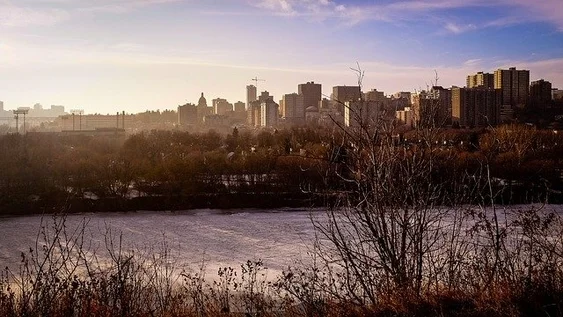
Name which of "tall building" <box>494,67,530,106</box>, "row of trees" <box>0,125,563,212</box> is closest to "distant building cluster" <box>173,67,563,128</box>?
"tall building" <box>494,67,530,106</box>

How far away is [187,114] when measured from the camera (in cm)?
9188

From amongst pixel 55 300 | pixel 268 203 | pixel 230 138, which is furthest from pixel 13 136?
pixel 55 300

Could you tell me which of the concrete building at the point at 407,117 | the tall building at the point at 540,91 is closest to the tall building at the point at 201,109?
the tall building at the point at 540,91

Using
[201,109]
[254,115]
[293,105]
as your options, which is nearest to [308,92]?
[293,105]

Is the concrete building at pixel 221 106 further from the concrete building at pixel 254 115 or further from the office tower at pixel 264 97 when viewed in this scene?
the concrete building at pixel 254 115

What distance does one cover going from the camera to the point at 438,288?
14.3ft

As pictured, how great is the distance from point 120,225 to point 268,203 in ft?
23.3

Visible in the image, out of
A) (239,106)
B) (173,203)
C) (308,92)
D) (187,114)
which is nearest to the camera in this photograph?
(173,203)

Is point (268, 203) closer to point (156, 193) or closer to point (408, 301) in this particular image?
point (156, 193)

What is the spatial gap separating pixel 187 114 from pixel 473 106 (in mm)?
57182

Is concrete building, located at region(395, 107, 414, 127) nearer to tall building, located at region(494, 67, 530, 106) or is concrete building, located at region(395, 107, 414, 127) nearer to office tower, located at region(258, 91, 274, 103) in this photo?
tall building, located at region(494, 67, 530, 106)

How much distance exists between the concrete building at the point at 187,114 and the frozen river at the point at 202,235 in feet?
231

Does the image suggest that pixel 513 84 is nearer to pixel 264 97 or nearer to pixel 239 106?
pixel 264 97

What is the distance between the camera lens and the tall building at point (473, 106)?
Answer: 4178 cm
